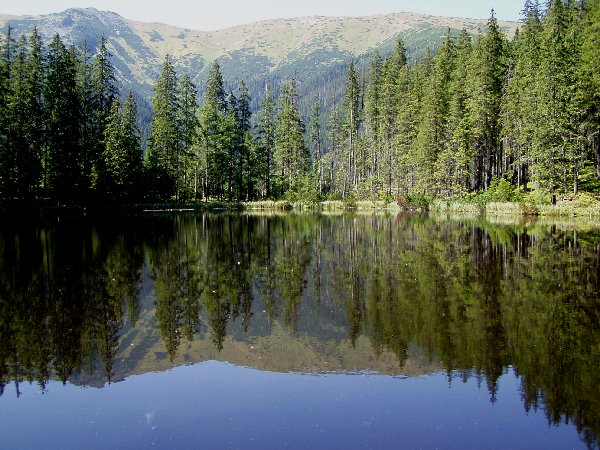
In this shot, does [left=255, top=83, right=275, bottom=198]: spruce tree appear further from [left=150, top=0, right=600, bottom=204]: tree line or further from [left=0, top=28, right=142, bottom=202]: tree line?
[left=0, top=28, right=142, bottom=202]: tree line

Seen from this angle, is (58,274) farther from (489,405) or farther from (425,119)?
(425,119)

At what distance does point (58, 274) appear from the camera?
20953 millimetres

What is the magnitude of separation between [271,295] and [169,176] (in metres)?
61.7

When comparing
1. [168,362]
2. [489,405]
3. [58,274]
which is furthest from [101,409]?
[58,274]

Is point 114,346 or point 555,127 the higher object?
point 555,127

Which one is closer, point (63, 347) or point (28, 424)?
point (28, 424)

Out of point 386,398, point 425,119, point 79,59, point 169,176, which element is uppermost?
point 79,59

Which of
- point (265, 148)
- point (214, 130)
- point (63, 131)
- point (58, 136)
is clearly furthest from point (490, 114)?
point (58, 136)

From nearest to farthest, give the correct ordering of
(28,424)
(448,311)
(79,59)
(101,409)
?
1. (28,424)
2. (101,409)
3. (448,311)
4. (79,59)

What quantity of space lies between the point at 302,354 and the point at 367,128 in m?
91.0

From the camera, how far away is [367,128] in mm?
99625

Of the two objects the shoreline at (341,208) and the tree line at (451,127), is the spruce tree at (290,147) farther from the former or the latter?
the shoreline at (341,208)

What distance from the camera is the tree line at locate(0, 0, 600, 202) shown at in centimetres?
5694

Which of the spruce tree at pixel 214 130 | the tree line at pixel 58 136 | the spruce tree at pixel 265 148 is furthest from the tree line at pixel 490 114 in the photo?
the tree line at pixel 58 136
